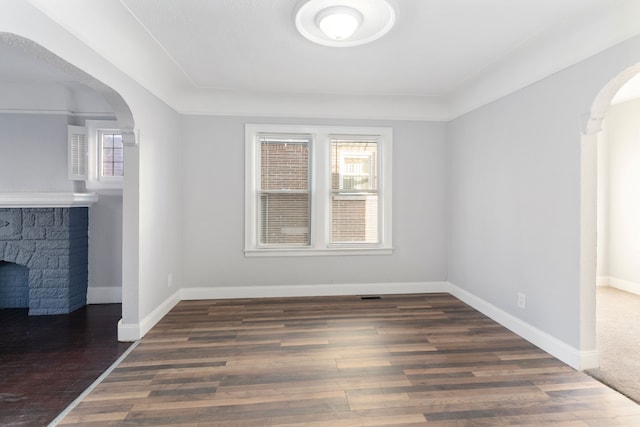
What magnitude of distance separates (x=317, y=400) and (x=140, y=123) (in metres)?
2.72

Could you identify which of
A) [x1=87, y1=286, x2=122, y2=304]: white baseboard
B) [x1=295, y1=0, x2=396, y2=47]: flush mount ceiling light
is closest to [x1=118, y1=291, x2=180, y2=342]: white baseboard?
[x1=87, y1=286, x2=122, y2=304]: white baseboard

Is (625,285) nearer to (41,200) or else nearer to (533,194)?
(533,194)

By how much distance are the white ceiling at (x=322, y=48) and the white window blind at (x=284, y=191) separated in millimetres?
477

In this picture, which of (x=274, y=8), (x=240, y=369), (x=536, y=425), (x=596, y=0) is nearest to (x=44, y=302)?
(x=240, y=369)

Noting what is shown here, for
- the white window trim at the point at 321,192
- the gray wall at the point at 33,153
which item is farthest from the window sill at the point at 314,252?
the gray wall at the point at 33,153

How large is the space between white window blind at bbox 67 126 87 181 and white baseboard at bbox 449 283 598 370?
4.73 meters

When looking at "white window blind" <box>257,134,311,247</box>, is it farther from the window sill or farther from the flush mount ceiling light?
the flush mount ceiling light

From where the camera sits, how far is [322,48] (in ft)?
9.16

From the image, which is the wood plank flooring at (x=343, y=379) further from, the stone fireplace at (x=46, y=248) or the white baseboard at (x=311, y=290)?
the stone fireplace at (x=46, y=248)

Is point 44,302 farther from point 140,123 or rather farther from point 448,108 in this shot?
point 448,108

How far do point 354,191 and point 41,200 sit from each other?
354 centimetres

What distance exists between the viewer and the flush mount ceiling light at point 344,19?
2146 mm

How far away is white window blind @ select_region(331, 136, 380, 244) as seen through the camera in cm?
433

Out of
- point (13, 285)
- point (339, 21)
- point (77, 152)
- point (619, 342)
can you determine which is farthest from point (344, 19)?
point (13, 285)
